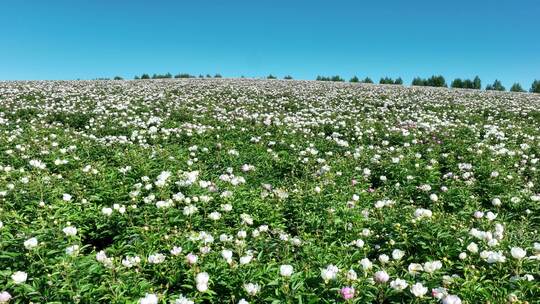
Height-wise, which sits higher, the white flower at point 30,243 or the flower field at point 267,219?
the white flower at point 30,243

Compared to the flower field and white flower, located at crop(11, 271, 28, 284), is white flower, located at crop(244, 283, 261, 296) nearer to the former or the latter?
the flower field

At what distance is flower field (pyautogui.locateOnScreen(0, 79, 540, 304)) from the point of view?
11.3ft

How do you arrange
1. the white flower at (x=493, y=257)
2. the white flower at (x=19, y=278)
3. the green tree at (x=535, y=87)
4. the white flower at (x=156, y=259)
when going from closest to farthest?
1. the white flower at (x=19, y=278)
2. the white flower at (x=493, y=257)
3. the white flower at (x=156, y=259)
4. the green tree at (x=535, y=87)

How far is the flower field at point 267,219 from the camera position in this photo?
11.3ft

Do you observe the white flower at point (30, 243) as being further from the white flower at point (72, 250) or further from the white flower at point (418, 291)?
the white flower at point (418, 291)

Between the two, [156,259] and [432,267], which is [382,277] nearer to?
[432,267]

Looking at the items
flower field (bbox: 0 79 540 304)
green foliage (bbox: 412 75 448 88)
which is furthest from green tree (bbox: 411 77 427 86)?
flower field (bbox: 0 79 540 304)

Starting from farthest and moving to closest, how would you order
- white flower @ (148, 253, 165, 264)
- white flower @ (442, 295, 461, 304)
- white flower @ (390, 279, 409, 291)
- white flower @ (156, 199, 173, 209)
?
white flower @ (156, 199, 173, 209) < white flower @ (148, 253, 165, 264) < white flower @ (390, 279, 409, 291) < white flower @ (442, 295, 461, 304)

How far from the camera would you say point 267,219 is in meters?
5.55

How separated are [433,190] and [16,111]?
49.0ft

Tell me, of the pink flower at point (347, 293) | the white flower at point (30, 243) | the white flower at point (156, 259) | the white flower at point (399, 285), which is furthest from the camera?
the white flower at point (156, 259)

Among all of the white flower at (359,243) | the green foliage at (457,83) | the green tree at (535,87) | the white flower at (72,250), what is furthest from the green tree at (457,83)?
the white flower at (72,250)

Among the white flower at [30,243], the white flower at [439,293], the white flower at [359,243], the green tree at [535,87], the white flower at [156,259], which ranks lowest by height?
the white flower at [359,243]

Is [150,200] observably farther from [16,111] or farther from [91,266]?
[16,111]
